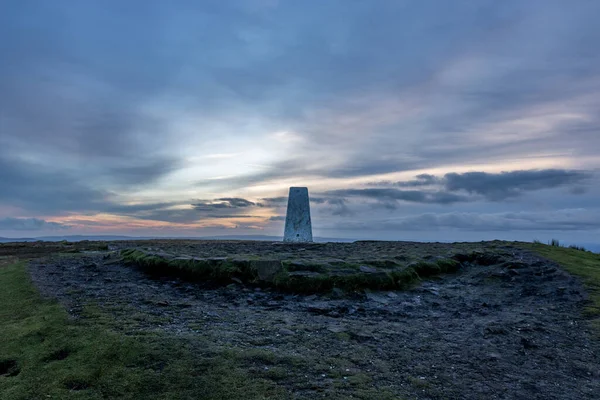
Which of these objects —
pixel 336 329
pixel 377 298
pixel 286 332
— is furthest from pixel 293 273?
pixel 286 332

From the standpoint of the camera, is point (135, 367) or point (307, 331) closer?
point (135, 367)

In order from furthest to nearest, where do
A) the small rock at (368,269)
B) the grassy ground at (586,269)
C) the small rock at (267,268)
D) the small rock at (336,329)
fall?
the small rock at (267,268) < the small rock at (368,269) < the grassy ground at (586,269) < the small rock at (336,329)

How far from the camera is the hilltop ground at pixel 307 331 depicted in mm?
6145

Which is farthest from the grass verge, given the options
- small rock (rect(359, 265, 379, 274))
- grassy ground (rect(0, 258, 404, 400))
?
grassy ground (rect(0, 258, 404, 400))

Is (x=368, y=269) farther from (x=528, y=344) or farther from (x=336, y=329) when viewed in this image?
(x=528, y=344)

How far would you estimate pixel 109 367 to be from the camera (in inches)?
258

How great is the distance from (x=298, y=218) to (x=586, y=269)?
56.4 feet

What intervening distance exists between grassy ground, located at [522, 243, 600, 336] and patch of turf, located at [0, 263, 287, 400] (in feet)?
26.8

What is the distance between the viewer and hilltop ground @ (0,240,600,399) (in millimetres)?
6145

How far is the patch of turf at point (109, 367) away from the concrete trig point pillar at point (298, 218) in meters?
19.5

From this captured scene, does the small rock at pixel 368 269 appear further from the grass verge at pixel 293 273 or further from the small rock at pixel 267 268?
the small rock at pixel 267 268

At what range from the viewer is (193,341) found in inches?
288

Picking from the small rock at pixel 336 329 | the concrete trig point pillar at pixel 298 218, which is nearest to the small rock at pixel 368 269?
the small rock at pixel 336 329

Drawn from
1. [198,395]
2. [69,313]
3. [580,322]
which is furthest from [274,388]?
[580,322]
